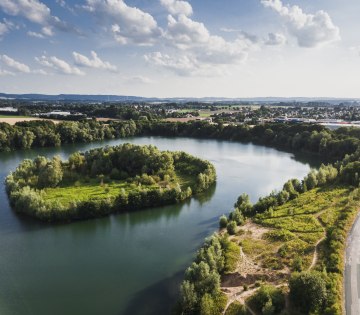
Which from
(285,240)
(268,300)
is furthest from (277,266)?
(268,300)

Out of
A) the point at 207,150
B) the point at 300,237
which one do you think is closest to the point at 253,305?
the point at 300,237

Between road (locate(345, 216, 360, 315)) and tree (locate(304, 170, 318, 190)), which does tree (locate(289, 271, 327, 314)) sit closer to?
road (locate(345, 216, 360, 315))

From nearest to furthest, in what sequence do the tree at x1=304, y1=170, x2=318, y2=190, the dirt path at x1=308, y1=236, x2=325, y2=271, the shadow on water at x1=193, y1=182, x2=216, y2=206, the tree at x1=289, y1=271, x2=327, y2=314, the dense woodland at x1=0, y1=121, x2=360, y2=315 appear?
the tree at x1=289, y1=271, x2=327, y2=314
the dense woodland at x1=0, y1=121, x2=360, y2=315
the dirt path at x1=308, y1=236, x2=325, y2=271
the shadow on water at x1=193, y1=182, x2=216, y2=206
the tree at x1=304, y1=170, x2=318, y2=190

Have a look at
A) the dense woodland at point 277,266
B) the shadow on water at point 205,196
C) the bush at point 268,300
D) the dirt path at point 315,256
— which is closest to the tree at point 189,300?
the dense woodland at point 277,266

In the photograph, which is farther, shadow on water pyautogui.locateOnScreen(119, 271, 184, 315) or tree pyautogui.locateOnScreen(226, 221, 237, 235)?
tree pyautogui.locateOnScreen(226, 221, 237, 235)

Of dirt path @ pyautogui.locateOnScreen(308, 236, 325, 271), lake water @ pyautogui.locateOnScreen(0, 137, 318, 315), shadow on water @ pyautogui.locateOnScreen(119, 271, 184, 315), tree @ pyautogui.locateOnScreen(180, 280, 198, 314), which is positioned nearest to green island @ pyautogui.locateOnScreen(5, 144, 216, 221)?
lake water @ pyautogui.locateOnScreen(0, 137, 318, 315)

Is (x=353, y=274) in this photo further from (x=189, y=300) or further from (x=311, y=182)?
→ (x=311, y=182)

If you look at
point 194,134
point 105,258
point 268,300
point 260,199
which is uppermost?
point 194,134

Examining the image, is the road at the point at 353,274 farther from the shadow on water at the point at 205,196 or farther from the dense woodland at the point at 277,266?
the shadow on water at the point at 205,196
